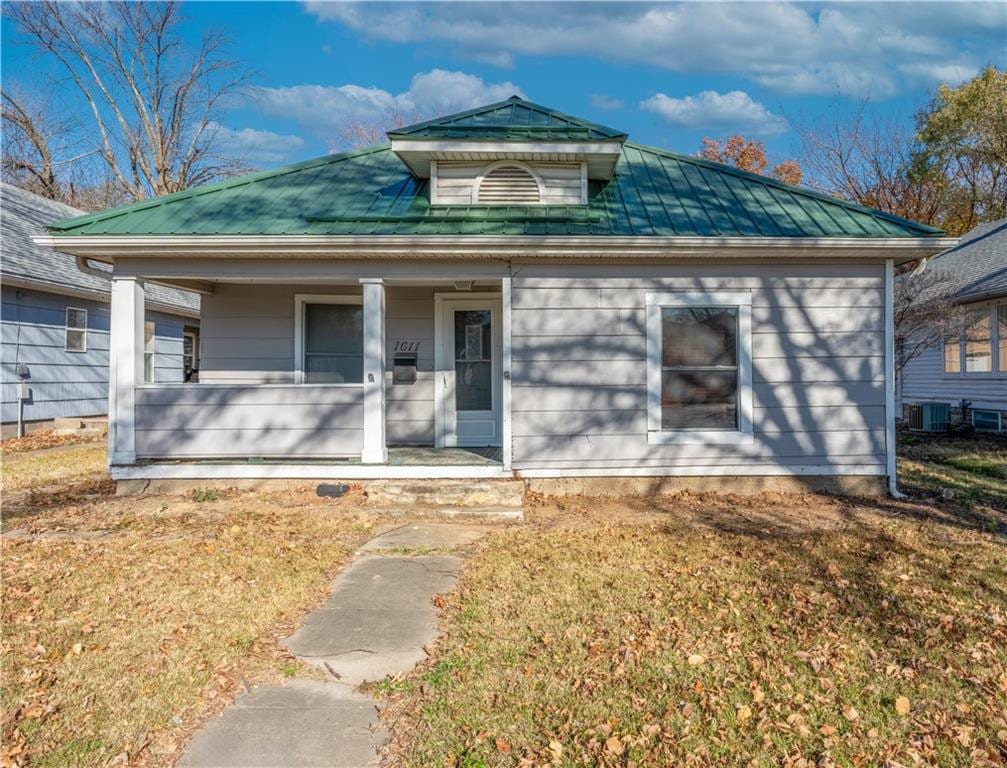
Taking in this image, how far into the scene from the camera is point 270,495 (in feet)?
21.8

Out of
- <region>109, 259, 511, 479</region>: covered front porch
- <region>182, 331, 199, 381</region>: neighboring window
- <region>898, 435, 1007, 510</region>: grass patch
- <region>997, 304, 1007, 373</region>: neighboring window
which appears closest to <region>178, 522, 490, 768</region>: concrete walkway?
<region>109, 259, 511, 479</region>: covered front porch

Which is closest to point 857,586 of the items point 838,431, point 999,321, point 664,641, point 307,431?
point 664,641

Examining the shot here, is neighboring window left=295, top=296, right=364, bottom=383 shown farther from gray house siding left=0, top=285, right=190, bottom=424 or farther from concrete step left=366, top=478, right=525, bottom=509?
gray house siding left=0, top=285, right=190, bottom=424

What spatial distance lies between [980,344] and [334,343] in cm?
1432

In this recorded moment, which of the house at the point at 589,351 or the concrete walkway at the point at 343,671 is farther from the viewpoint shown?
the house at the point at 589,351

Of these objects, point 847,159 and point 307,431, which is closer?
point 307,431

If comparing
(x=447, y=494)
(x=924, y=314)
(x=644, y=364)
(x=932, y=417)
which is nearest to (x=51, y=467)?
(x=447, y=494)

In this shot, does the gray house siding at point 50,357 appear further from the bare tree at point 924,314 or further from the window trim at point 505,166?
the bare tree at point 924,314

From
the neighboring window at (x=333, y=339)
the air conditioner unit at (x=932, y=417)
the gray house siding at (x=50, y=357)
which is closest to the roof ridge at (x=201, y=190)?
the neighboring window at (x=333, y=339)

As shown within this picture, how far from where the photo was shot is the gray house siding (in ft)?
36.3

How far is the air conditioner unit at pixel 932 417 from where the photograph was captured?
43.1ft

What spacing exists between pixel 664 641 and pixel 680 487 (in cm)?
360

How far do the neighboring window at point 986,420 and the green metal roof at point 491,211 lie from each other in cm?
891

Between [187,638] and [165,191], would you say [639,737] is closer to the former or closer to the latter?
[187,638]
